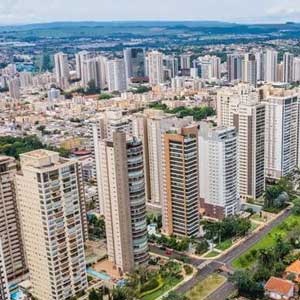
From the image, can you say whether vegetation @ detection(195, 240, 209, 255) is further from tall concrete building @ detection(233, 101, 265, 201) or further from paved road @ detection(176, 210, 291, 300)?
tall concrete building @ detection(233, 101, 265, 201)

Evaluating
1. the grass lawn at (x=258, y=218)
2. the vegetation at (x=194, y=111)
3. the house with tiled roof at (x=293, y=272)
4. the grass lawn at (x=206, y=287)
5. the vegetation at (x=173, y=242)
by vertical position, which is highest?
the vegetation at (x=194, y=111)

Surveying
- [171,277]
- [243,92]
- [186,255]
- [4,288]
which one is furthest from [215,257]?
[243,92]

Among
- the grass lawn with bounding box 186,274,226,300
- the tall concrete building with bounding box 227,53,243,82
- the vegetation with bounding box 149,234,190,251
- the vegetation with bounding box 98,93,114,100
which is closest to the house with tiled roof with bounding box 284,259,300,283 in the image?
the grass lawn with bounding box 186,274,226,300

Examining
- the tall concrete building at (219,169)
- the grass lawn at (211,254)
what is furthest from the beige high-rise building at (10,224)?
the tall concrete building at (219,169)

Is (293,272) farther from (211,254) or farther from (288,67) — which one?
(288,67)

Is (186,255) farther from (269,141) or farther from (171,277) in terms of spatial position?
(269,141)

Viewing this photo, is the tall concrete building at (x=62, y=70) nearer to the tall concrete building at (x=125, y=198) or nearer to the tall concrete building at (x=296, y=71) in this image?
the tall concrete building at (x=296, y=71)
